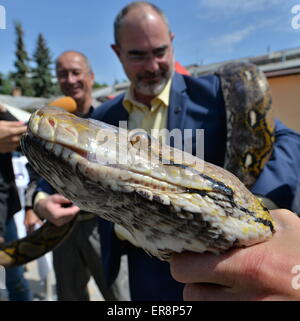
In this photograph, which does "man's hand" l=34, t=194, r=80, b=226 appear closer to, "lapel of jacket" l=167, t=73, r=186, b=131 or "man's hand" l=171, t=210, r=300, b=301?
"lapel of jacket" l=167, t=73, r=186, b=131

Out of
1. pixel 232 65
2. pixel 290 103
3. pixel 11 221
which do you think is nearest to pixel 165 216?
pixel 290 103

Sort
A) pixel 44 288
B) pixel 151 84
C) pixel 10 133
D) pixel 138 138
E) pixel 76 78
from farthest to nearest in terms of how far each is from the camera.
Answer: pixel 44 288 → pixel 76 78 → pixel 10 133 → pixel 151 84 → pixel 138 138

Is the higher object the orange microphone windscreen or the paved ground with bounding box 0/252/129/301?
the orange microphone windscreen

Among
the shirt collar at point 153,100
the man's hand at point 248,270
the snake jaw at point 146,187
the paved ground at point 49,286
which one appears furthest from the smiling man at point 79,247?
the snake jaw at point 146,187

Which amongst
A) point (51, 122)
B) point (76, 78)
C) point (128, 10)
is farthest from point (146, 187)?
point (76, 78)

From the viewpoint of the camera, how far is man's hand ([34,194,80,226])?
1.83 m

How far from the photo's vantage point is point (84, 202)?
702 mm

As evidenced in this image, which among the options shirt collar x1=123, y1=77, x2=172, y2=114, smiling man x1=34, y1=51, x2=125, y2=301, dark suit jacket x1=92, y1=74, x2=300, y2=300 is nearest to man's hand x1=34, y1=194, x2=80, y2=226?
dark suit jacket x1=92, y1=74, x2=300, y2=300

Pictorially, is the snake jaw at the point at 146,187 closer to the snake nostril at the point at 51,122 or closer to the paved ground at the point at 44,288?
the snake nostril at the point at 51,122

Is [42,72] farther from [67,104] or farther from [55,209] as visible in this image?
[55,209]

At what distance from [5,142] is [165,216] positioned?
185cm

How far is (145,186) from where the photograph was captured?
650 millimetres

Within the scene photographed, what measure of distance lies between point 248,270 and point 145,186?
0.34m

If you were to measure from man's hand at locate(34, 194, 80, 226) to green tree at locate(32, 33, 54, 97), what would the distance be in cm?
2038
